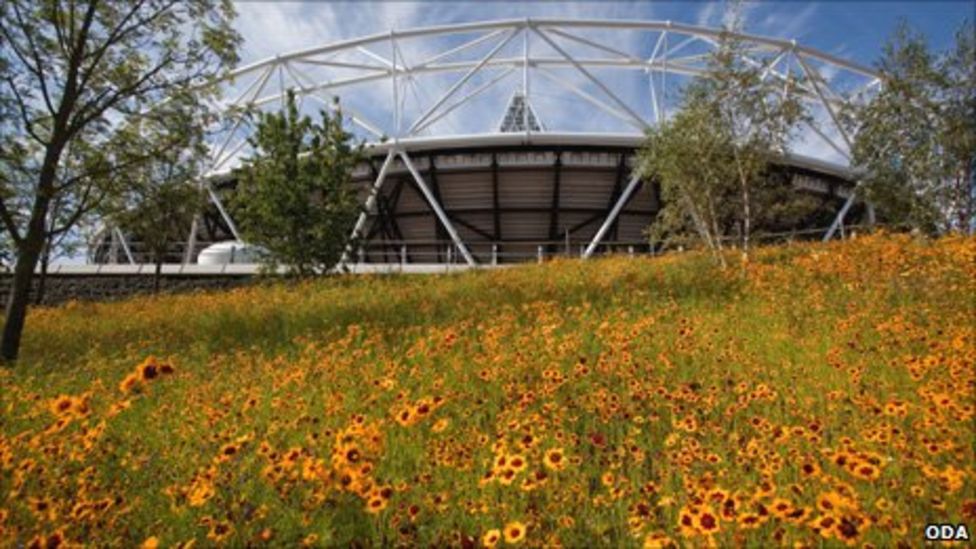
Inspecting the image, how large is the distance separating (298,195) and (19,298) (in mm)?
7268

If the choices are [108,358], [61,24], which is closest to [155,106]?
[61,24]

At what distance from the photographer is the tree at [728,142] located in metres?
14.0

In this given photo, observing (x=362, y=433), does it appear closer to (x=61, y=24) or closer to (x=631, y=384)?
(x=631, y=384)

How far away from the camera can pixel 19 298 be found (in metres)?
9.91

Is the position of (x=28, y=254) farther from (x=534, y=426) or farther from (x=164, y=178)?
(x=534, y=426)

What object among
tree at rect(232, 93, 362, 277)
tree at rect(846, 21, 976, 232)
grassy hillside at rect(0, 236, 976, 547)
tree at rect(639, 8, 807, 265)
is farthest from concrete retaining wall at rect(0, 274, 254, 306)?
tree at rect(846, 21, 976, 232)

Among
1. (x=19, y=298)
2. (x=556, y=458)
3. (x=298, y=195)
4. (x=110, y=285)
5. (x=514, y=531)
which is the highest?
(x=298, y=195)

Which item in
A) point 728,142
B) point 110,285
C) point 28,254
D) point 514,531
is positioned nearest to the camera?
point 514,531

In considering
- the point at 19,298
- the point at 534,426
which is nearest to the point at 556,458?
the point at 534,426

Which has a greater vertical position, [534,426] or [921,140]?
[921,140]

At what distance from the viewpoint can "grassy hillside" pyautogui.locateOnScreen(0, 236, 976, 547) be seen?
2504 mm

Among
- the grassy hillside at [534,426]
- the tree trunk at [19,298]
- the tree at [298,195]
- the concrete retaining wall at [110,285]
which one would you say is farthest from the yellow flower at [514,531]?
the concrete retaining wall at [110,285]

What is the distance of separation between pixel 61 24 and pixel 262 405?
1008 cm

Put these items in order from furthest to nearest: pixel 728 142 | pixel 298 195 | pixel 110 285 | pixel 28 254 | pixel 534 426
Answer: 1. pixel 110 285
2. pixel 298 195
3. pixel 728 142
4. pixel 28 254
5. pixel 534 426
